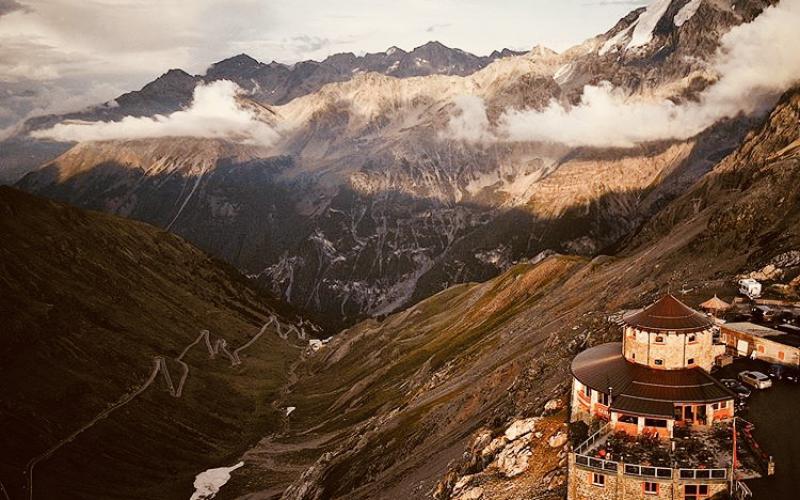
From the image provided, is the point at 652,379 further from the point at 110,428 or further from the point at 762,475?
the point at 110,428

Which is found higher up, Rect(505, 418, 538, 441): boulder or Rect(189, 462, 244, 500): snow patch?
Rect(505, 418, 538, 441): boulder

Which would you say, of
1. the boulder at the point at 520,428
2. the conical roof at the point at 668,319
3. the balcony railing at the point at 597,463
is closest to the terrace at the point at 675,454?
the balcony railing at the point at 597,463

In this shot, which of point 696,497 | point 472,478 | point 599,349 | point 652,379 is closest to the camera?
point 696,497

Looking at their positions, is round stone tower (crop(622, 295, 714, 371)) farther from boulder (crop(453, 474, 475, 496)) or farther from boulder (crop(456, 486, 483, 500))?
boulder (crop(453, 474, 475, 496))

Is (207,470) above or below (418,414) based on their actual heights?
below

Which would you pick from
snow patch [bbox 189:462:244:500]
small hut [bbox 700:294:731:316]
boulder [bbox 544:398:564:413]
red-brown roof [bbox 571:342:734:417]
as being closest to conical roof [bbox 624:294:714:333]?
red-brown roof [bbox 571:342:734:417]

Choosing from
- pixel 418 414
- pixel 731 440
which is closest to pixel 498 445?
pixel 731 440

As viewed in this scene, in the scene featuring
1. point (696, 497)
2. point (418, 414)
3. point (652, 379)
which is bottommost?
point (418, 414)
